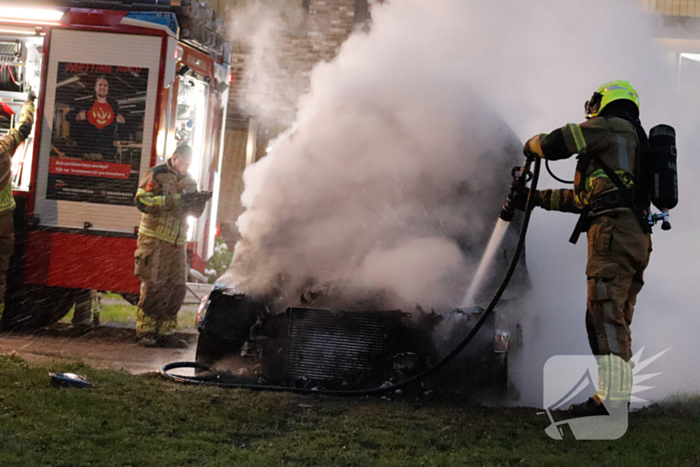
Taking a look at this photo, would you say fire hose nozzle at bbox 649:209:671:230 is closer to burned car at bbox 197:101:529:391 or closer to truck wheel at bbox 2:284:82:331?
burned car at bbox 197:101:529:391

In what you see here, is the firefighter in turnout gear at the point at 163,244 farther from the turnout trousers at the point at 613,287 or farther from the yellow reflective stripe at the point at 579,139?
the turnout trousers at the point at 613,287

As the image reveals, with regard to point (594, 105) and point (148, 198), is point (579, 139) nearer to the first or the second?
point (594, 105)

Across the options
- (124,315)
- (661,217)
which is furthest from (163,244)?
(661,217)

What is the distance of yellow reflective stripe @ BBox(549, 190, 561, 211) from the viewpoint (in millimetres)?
5020

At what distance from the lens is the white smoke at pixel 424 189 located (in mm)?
5492

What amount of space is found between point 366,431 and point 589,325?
1654 millimetres

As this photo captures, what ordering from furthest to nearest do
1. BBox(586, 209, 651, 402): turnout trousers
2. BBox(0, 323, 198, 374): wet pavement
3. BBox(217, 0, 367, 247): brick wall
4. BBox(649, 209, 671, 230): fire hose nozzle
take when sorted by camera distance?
BBox(217, 0, 367, 247): brick wall → BBox(0, 323, 198, 374): wet pavement → BBox(649, 209, 671, 230): fire hose nozzle → BBox(586, 209, 651, 402): turnout trousers

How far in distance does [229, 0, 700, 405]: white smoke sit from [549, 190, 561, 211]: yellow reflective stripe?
71 centimetres

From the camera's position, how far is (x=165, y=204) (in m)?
7.64

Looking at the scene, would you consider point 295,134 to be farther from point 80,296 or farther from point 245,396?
point 80,296

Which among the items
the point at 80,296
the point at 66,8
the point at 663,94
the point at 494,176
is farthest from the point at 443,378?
the point at 66,8

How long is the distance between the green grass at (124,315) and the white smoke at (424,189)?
11.9ft

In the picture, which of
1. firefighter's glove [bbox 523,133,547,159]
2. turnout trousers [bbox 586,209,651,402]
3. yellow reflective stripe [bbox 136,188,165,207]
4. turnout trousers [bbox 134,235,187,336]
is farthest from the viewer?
turnout trousers [bbox 134,235,187,336]

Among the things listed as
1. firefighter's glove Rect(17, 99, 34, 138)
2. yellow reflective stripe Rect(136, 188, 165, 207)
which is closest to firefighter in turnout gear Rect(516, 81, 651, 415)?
yellow reflective stripe Rect(136, 188, 165, 207)
